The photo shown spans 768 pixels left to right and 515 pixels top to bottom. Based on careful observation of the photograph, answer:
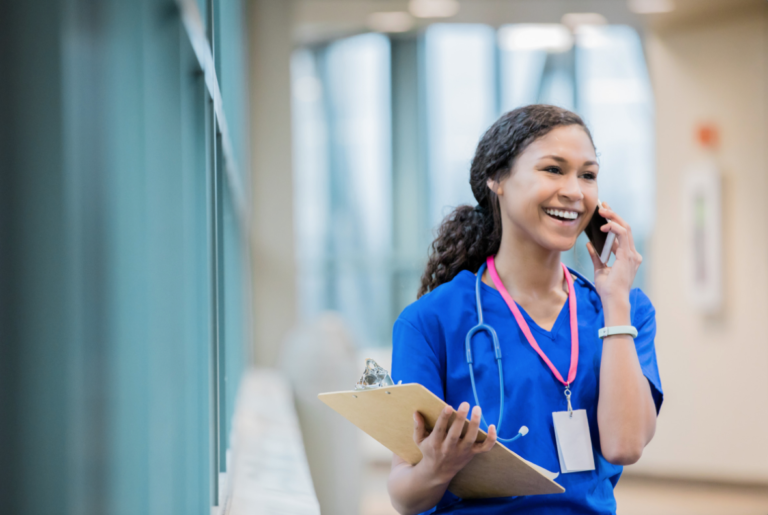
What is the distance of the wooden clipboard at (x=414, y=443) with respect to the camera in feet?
3.69

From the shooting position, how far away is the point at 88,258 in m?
0.74

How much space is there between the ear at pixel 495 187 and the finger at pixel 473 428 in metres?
0.56

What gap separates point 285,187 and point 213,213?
166 inches

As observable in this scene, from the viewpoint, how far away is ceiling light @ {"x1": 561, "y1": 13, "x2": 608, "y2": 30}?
570 cm

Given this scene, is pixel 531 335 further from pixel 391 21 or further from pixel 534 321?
pixel 391 21

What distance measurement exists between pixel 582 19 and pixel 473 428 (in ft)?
17.5

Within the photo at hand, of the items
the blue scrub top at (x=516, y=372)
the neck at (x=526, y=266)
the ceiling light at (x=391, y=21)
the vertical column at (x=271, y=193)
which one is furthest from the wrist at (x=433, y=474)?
the ceiling light at (x=391, y=21)

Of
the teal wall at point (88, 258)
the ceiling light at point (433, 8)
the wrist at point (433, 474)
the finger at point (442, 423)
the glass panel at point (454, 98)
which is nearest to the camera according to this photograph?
the teal wall at point (88, 258)

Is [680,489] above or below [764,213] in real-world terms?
below

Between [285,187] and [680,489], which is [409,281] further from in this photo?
[680,489]

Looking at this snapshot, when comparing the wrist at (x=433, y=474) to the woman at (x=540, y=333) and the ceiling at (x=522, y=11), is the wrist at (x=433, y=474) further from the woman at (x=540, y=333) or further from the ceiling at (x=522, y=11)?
the ceiling at (x=522, y=11)

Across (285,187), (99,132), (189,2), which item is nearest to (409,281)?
(285,187)

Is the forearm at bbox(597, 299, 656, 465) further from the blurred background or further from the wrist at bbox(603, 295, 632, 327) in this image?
the blurred background

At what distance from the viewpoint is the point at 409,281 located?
23.1 feet
